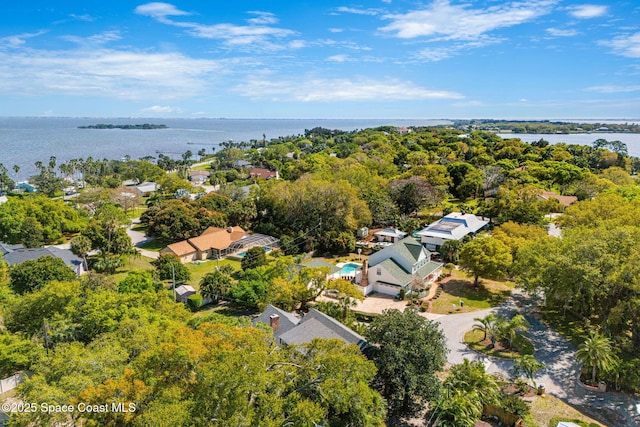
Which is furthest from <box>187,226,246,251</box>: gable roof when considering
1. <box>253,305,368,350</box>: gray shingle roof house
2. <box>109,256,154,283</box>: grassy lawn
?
<box>253,305,368,350</box>: gray shingle roof house

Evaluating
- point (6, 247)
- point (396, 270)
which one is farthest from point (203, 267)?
point (396, 270)

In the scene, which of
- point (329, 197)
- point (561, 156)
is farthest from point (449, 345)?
point (561, 156)

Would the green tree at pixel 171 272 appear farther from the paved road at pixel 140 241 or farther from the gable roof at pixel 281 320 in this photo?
the gable roof at pixel 281 320

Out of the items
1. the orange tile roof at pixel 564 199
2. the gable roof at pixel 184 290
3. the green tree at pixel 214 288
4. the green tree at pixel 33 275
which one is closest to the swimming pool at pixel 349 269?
the green tree at pixel 214 288

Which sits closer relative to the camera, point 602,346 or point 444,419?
point 444,419

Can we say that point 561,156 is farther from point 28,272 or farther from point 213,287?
point 28,272

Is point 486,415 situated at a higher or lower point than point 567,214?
lower

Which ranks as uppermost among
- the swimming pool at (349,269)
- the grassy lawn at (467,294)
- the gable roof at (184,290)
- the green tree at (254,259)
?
the green tree at (254,259)
